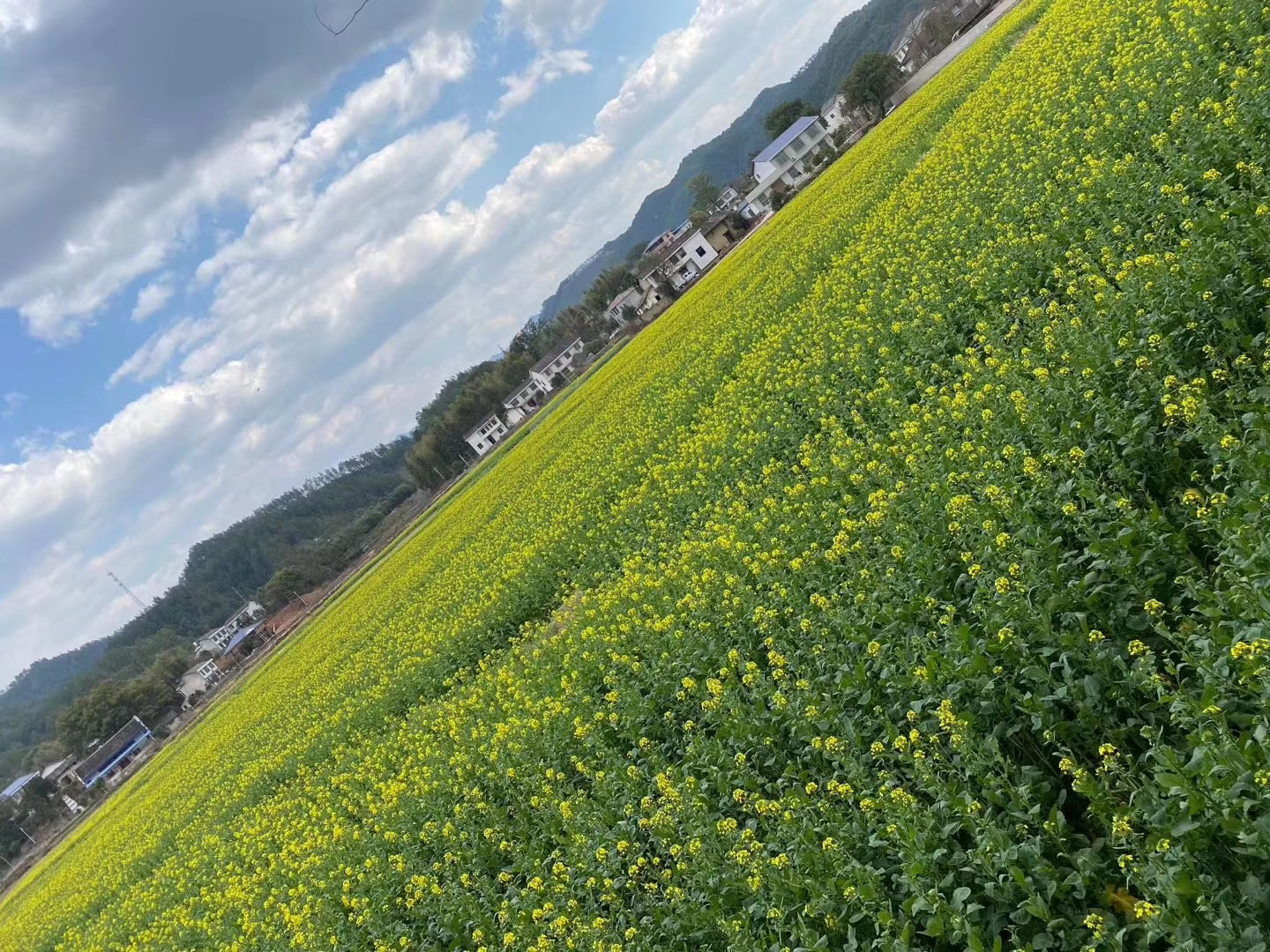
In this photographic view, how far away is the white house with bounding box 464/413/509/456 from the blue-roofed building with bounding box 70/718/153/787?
49.6 meters

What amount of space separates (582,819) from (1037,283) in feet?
26.9

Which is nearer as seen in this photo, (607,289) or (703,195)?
(607,289)

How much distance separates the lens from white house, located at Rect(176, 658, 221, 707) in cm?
8598

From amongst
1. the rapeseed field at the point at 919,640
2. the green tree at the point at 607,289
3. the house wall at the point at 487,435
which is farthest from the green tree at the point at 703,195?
the rapeseed field at the point at 919,640

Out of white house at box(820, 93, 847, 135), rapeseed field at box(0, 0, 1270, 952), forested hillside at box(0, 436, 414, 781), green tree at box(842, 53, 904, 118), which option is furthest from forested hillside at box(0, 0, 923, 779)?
rapeseed field at box(0, 0, 1270, 952)

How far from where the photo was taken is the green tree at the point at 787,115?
334 feet

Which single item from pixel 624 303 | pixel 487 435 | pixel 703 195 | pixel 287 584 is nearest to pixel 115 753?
pixel 287 584

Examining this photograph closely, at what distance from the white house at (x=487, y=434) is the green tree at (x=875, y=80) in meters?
59.4

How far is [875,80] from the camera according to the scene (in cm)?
7206

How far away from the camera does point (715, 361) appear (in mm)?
20094

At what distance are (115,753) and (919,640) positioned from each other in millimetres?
96610

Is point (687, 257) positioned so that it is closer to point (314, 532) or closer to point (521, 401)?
point (521, 401)

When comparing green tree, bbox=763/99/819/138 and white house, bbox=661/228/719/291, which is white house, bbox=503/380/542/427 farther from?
green tree, bbox=763/99/819/138

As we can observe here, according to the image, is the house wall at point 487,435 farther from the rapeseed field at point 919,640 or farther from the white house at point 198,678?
the rapeseed field at point 919,640
